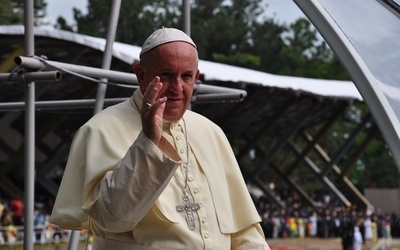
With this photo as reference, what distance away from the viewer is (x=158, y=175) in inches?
109

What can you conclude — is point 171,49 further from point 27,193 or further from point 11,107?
point 11,107

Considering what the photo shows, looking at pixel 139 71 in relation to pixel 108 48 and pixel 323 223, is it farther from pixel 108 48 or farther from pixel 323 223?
pixel 323 223

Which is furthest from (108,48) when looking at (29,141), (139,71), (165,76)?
(165,76)

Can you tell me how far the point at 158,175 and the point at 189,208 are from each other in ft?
1.13

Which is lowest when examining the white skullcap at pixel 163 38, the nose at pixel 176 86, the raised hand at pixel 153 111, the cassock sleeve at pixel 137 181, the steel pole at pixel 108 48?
the cassock sleeve at pixel 137 181

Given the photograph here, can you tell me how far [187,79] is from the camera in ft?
9.91

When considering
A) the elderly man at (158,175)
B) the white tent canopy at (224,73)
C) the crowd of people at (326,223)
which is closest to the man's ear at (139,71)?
the elderly man at (158,175)

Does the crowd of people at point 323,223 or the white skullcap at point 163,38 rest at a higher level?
the white skullcap at point 163,38

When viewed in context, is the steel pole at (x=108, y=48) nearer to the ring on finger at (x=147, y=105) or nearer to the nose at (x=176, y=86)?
the nose at (x=176, y=86)

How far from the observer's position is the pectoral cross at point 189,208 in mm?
3078

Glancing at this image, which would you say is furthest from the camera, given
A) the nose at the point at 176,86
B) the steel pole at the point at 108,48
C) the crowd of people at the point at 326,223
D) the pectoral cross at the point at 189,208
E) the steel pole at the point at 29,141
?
the crowd of people at the point at 326,223

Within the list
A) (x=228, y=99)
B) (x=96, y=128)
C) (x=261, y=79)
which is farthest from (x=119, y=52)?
(x=96, y=128)

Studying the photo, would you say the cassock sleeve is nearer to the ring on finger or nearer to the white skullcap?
the ring on finger

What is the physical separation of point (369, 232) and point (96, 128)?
1369 inches
